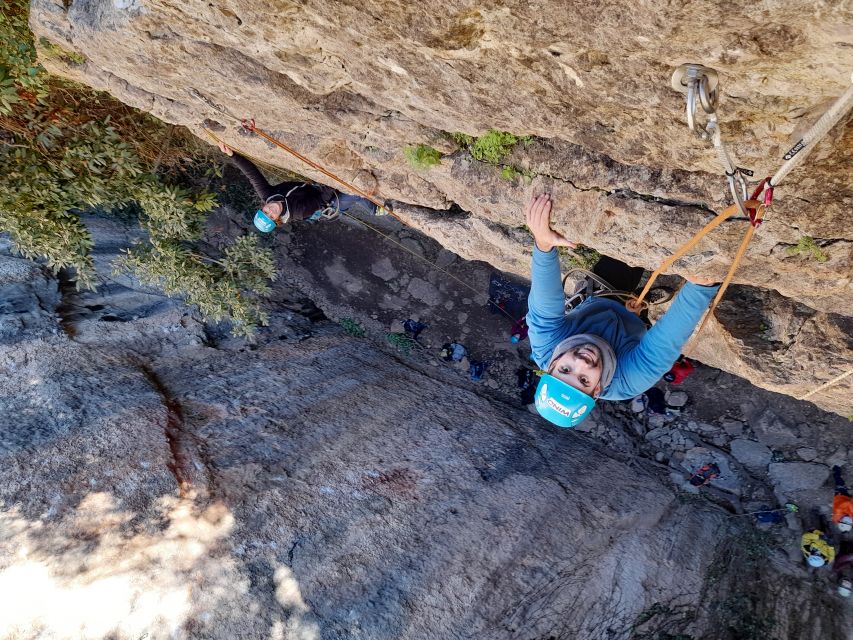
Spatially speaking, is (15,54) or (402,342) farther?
(402,342)

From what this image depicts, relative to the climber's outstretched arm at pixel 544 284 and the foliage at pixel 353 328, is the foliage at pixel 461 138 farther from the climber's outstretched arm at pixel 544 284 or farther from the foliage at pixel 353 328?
the foliage at pixel 353 328

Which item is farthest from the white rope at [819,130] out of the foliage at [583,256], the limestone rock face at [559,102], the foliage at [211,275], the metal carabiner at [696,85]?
the foliage at [211,275]

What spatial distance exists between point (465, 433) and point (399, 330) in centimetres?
277

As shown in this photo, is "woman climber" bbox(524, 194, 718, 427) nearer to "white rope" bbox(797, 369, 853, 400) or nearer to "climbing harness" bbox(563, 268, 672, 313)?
"climbing harness" bbox(563, 268, 672, 313)

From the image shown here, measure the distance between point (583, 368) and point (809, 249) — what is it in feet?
4.90

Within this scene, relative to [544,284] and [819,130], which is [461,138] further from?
[819,130]

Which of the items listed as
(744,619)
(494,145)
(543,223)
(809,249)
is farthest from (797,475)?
(494,145)

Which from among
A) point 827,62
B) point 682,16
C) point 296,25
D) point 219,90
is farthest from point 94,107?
point 827,62

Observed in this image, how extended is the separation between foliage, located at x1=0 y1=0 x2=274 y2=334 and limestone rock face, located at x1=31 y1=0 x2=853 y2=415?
63 cm

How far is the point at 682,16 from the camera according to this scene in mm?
1677

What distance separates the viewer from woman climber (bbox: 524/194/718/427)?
340 cm

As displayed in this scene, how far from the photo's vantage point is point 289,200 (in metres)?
6.05

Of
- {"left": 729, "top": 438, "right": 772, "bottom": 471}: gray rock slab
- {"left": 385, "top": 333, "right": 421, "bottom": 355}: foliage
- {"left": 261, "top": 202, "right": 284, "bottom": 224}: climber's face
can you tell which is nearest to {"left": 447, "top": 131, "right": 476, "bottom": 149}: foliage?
{"left": 261, "top": 202, "right": 284, "bottom": 224}: climber's face

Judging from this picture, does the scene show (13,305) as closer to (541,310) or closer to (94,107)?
(94,107)
